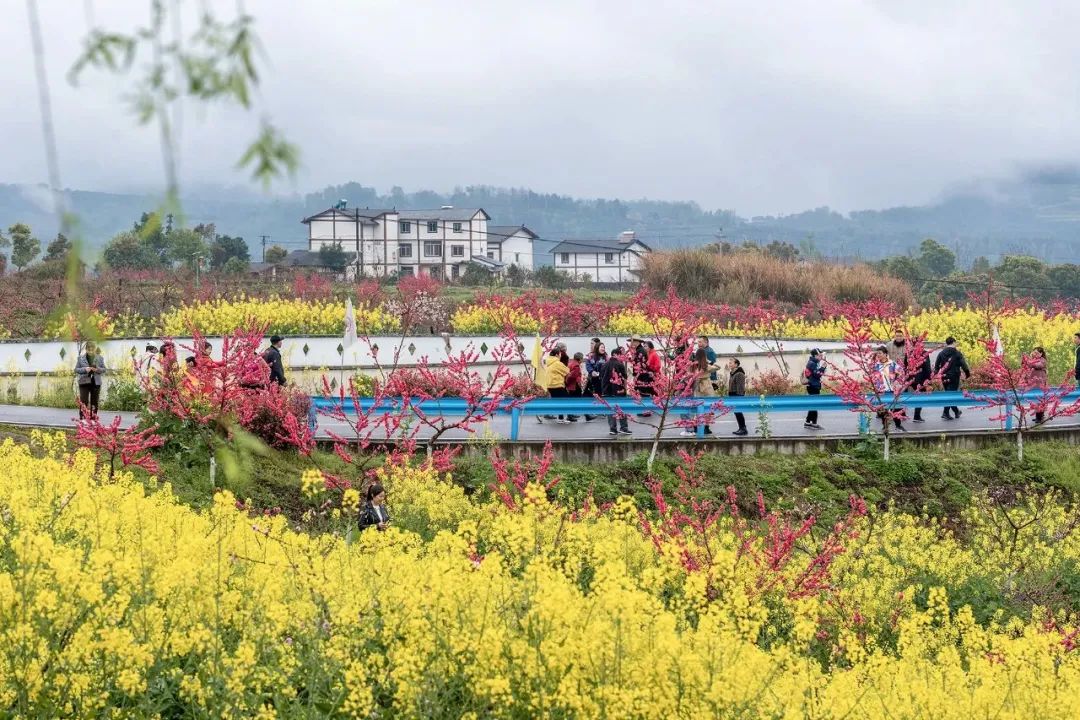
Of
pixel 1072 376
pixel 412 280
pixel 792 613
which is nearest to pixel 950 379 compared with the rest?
pixel 1072 376

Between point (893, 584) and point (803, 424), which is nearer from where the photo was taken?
point (893, 584)

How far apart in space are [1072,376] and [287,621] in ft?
78.5

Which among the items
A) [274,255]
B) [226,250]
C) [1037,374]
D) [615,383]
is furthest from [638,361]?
[274,255]

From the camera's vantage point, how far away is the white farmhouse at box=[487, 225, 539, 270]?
102688mm

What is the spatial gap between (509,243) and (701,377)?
87856mm

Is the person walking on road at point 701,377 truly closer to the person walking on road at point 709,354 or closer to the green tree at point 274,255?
the person walking on road at point 709,354

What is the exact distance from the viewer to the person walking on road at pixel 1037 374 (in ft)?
61.1

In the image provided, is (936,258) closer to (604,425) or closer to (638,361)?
(604,425)

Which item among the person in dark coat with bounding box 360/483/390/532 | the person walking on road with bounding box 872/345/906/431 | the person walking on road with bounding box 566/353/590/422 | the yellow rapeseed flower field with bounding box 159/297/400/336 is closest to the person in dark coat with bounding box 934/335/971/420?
the person walking on road with bounding box 872/345/906/431

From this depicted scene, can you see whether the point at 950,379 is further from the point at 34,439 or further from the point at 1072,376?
the point at 34,439

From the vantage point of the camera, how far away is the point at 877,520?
15.1 meters

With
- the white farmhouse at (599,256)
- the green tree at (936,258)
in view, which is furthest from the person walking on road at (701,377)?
the white farmhouse at (599,256)

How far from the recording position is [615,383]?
1983 cm

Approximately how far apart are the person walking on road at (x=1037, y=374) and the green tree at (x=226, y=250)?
57512 millimetres
